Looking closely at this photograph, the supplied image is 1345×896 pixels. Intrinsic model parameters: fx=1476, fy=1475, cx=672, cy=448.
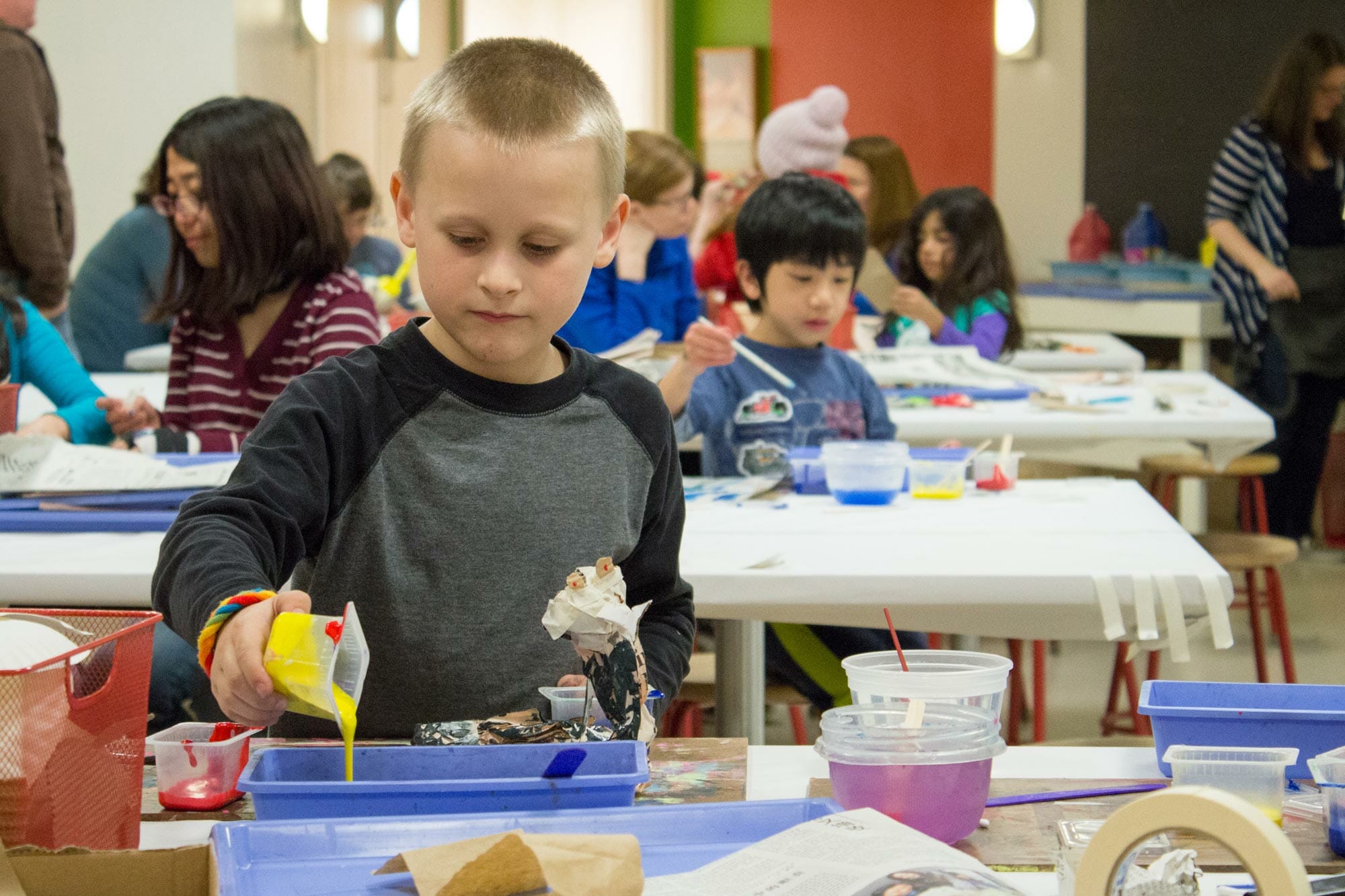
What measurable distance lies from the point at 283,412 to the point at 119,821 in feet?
1.24

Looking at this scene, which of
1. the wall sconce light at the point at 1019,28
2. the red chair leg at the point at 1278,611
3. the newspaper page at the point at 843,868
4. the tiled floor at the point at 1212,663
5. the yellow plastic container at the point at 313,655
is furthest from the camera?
the wall sconce light at the point at 1019,28

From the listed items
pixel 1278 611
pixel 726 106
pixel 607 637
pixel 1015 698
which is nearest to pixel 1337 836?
pixel 607 637

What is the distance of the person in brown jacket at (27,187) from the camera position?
12.5 feet

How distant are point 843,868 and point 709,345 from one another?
5.62ft

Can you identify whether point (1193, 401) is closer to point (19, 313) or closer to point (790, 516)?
point (790, 516)

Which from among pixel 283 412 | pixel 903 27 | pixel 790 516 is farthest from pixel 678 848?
pixel 903 27

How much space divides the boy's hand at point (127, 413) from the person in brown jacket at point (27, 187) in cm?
144

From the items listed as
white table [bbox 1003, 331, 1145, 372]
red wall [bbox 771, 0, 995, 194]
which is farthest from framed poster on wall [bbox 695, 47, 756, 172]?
white table [bbox 1003, 331, 1145, 372]

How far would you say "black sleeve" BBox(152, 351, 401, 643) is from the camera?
1033 millimetres

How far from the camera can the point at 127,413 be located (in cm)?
247

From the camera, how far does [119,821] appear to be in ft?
3.17

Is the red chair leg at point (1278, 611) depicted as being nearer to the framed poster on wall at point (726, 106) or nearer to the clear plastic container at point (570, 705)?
the clear plastic container at point (570, 705)

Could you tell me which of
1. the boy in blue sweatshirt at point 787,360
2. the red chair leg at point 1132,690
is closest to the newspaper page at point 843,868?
the boy in blue sweatshirt at point 787,360

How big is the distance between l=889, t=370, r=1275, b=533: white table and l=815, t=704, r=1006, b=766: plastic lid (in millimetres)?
1987
